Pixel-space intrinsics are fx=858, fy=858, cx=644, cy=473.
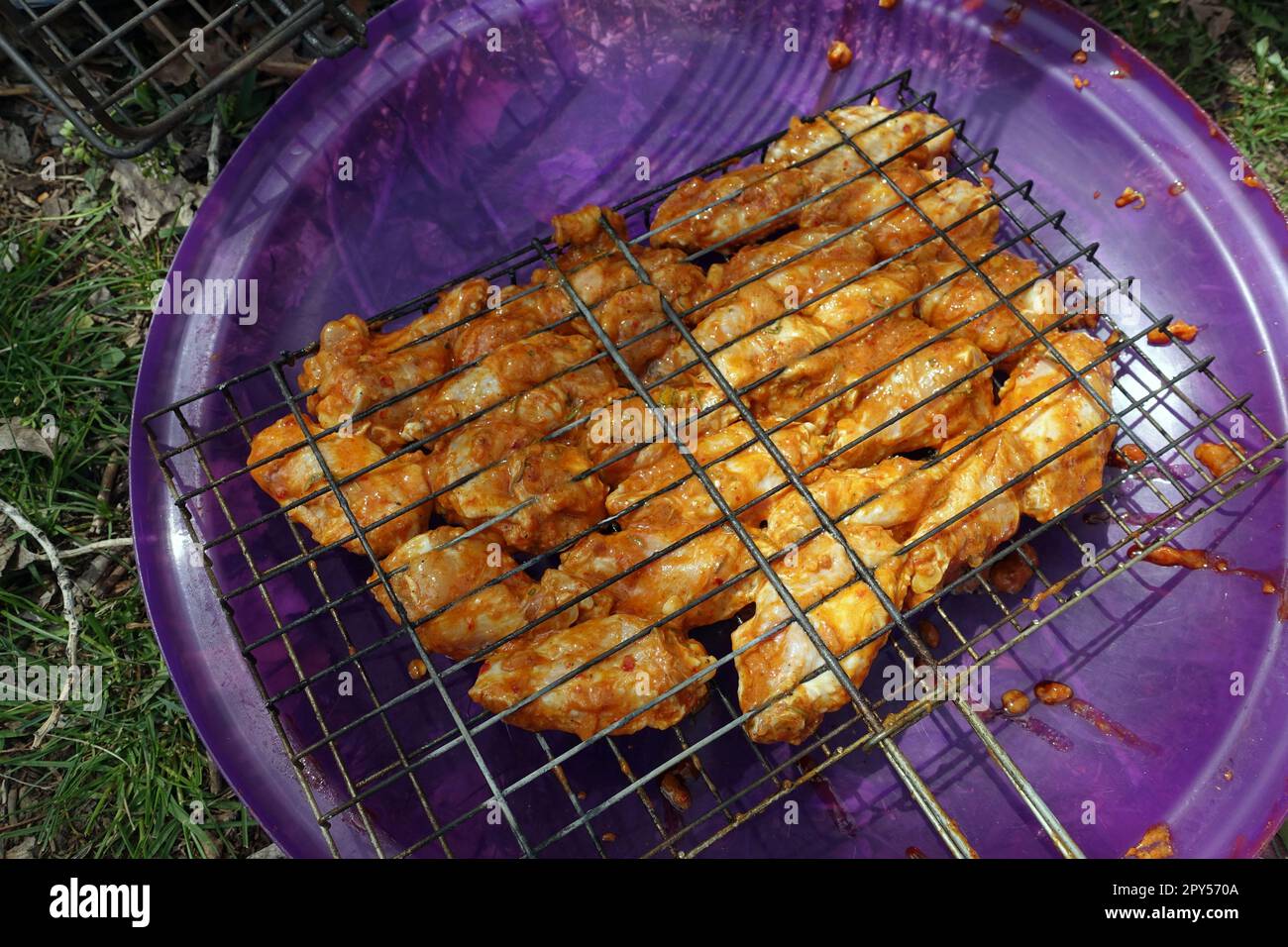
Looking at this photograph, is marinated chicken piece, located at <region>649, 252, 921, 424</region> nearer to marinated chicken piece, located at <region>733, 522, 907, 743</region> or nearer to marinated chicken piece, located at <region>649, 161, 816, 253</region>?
marinated chicken piece, located at <region>649, 161, 816, 253</region>

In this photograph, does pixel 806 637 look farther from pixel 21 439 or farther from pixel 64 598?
pixel 21 439

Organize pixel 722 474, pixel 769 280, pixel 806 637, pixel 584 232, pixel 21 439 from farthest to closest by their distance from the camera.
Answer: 1. pixel 21 439
2. pixel 584 232
3. pixel 769 280
4. pixel 722 474
5. pixel 806 637

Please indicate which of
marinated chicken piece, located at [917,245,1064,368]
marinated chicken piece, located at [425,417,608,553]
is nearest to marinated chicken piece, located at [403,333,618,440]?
marinated chicken piece, located at [425,417,608,553]

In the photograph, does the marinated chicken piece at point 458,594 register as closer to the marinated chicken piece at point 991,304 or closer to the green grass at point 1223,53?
the marinated chicken piece at point 991,304

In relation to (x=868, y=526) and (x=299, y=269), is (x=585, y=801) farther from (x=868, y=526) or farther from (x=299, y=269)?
(x=299, y=269)

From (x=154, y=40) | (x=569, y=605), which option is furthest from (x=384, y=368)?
(x=154, y=40)
